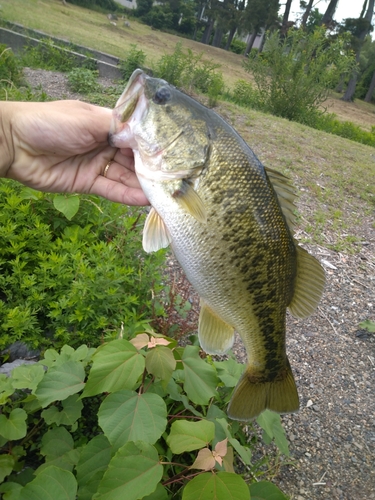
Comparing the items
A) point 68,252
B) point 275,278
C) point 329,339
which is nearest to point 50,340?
point 68,252

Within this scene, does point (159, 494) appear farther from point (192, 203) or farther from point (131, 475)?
point (192, 203)

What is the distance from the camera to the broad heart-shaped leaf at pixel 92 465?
1.49m

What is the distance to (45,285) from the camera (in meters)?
2.51

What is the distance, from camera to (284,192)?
1649mm

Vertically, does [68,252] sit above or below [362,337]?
above

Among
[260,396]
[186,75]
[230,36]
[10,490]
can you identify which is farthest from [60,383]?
[230,36]

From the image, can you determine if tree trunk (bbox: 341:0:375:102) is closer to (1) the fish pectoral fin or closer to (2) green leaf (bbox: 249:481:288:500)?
(1) the fish pectoral fin

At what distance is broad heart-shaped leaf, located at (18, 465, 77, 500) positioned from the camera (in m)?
1.28

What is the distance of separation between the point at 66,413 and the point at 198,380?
600 millimetres

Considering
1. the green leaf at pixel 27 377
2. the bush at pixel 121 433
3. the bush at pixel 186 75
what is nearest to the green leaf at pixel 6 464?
the bush at pixel 121 433

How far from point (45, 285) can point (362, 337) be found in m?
3.12

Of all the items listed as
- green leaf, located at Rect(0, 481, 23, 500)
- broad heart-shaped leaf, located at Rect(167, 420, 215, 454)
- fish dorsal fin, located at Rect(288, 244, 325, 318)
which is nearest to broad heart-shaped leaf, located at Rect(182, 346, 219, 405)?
broad heart-shaped leaf, located at Rect(167, 420, 215, 454)

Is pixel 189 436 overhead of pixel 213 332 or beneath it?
beneath

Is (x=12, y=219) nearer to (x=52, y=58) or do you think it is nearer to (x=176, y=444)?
(x=176, y=444)
